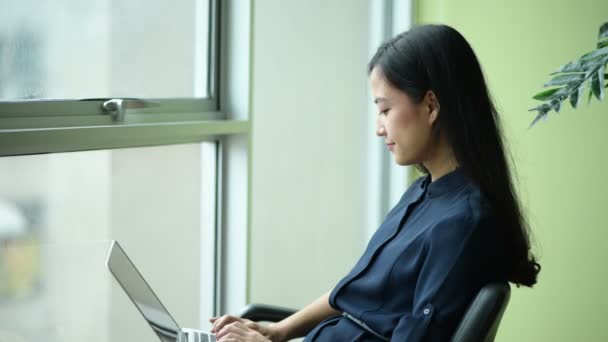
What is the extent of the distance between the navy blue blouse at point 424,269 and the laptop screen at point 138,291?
34 cm

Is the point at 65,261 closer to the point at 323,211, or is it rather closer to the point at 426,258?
the point at 426,258

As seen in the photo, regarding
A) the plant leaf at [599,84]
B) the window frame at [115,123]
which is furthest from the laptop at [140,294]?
the plant leaf at [599,84]

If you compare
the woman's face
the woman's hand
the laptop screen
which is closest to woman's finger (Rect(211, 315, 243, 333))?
the woman's hand

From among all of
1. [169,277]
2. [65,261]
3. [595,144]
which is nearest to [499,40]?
[595,144]

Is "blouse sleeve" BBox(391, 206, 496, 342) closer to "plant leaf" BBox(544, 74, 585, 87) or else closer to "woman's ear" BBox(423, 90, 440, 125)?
"woman's ear" BBox(423, 90, 440, 125)

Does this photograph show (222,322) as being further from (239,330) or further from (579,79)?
(579,79)

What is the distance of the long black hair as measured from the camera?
165 centimetres

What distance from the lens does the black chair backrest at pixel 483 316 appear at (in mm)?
1430

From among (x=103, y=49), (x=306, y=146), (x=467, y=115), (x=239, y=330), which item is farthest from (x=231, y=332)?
(x=306, y=146)

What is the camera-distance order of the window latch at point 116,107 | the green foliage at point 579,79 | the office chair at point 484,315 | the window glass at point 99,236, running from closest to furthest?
the office chair at point 484,315 → the window glass at point 99,236 → the green foliage at point 579,79 → the window latch at point 116,107

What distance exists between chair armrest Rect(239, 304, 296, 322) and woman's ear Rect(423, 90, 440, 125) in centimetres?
58

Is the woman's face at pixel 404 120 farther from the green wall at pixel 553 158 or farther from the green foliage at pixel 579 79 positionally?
the green wall at pixel 553 158

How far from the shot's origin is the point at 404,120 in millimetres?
1714

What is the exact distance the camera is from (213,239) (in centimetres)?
258
